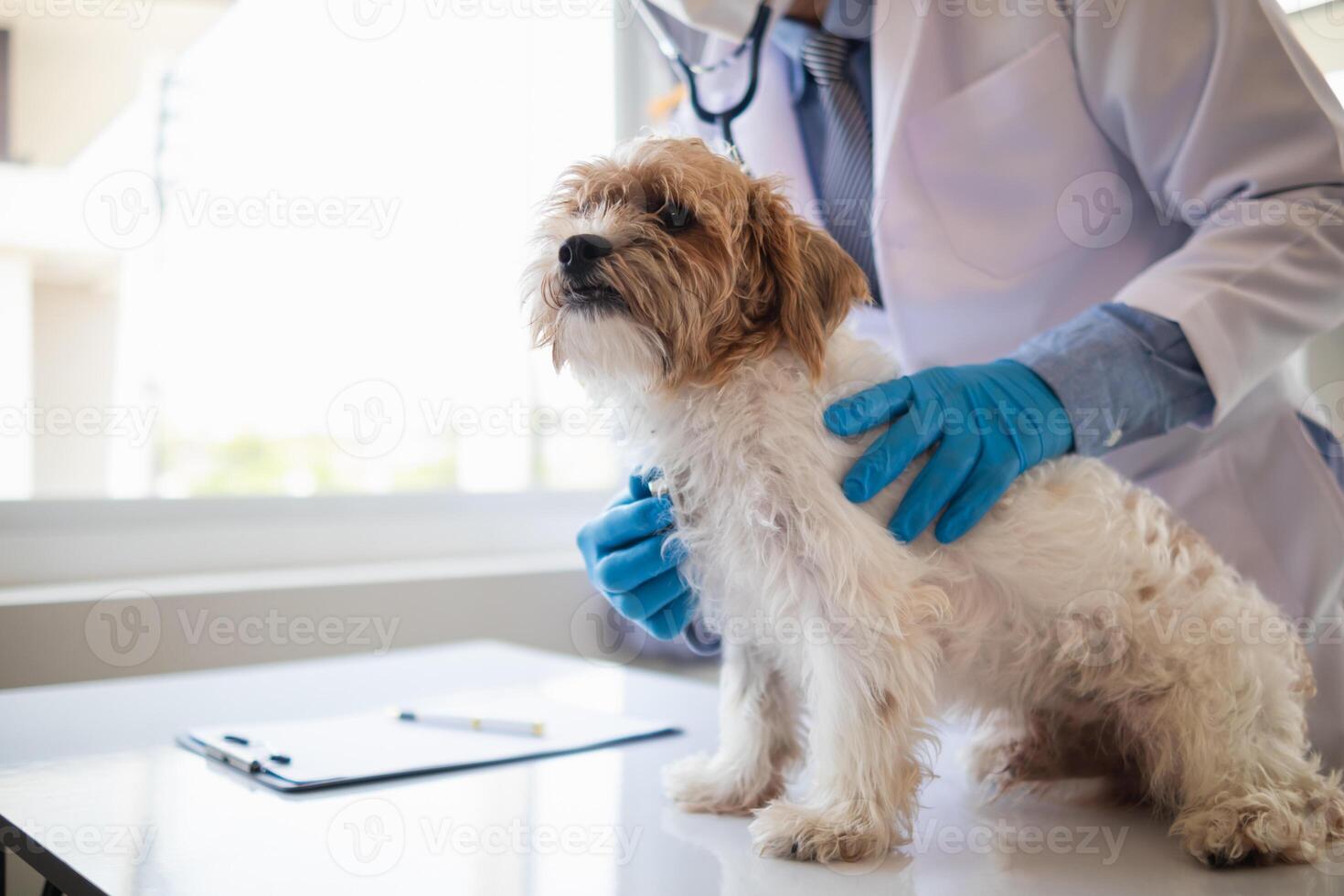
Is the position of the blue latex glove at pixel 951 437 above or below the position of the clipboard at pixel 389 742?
above

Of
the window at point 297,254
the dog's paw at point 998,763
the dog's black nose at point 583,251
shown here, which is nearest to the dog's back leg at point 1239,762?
the dog's paw at point 998,763

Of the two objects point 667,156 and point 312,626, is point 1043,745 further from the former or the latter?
point 312,626

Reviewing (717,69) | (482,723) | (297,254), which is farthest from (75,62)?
(482,723)

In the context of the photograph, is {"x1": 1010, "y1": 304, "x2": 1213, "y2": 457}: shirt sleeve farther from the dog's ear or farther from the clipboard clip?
the clipboard clip

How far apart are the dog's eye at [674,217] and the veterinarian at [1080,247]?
27 centimetres

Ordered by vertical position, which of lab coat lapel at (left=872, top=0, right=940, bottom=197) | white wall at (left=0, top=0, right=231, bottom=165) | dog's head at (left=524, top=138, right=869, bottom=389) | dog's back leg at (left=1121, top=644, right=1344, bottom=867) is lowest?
dog's back leg at (left=1121, top=644, right=1344, bottom=867)

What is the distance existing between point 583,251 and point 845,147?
0.82m

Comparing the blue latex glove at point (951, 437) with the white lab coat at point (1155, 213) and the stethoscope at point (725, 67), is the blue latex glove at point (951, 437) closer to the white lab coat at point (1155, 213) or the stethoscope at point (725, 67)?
the white lab coat at point (1155, 213)

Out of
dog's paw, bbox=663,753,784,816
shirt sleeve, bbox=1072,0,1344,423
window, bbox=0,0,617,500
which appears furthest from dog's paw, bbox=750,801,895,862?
window, bbox=0,0,617,500

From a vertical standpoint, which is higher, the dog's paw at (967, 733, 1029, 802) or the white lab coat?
the white lab coat

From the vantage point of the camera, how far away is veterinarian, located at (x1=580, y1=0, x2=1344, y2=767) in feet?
4.30

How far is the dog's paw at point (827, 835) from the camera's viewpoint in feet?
3.32

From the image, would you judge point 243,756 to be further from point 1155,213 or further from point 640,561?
point 1155,213

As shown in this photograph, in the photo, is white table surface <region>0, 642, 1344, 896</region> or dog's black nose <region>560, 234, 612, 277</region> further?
dog's black nose <region>560, 234, 612, 277</region>
